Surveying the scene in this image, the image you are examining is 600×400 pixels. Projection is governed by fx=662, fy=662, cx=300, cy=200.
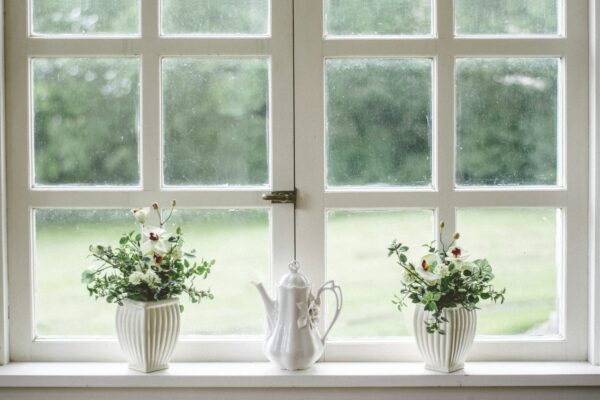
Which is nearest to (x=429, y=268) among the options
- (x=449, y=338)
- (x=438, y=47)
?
(x=449, y=338)

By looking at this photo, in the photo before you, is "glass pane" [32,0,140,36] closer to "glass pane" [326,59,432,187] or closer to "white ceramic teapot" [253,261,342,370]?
"glass pane" [326,59,432,187]

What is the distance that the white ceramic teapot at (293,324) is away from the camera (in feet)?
6.09

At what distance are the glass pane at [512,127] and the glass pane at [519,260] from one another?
0.11 metres

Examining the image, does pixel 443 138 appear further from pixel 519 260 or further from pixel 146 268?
pixel 146 268

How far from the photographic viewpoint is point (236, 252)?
79.7 inches

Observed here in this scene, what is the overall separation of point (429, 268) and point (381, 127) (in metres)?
0.46

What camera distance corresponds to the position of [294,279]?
6.14 ft

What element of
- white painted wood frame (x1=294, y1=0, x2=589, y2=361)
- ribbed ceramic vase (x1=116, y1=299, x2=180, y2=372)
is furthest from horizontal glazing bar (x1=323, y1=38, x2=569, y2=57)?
ribbed ceramic vase (x1=116, y1=299, x2=180, y2=372)

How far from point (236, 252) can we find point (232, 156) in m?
0.29

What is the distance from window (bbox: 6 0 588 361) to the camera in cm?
200

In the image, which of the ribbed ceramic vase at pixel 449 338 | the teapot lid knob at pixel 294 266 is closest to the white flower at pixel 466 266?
the ribbed ceramic vase at pixel 449 338

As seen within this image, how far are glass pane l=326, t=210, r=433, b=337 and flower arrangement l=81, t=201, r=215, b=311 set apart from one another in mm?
400

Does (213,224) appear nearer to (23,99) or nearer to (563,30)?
(23,99)

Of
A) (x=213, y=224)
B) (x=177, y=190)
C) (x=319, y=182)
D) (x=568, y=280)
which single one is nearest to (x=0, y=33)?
(x=177, y=190)
